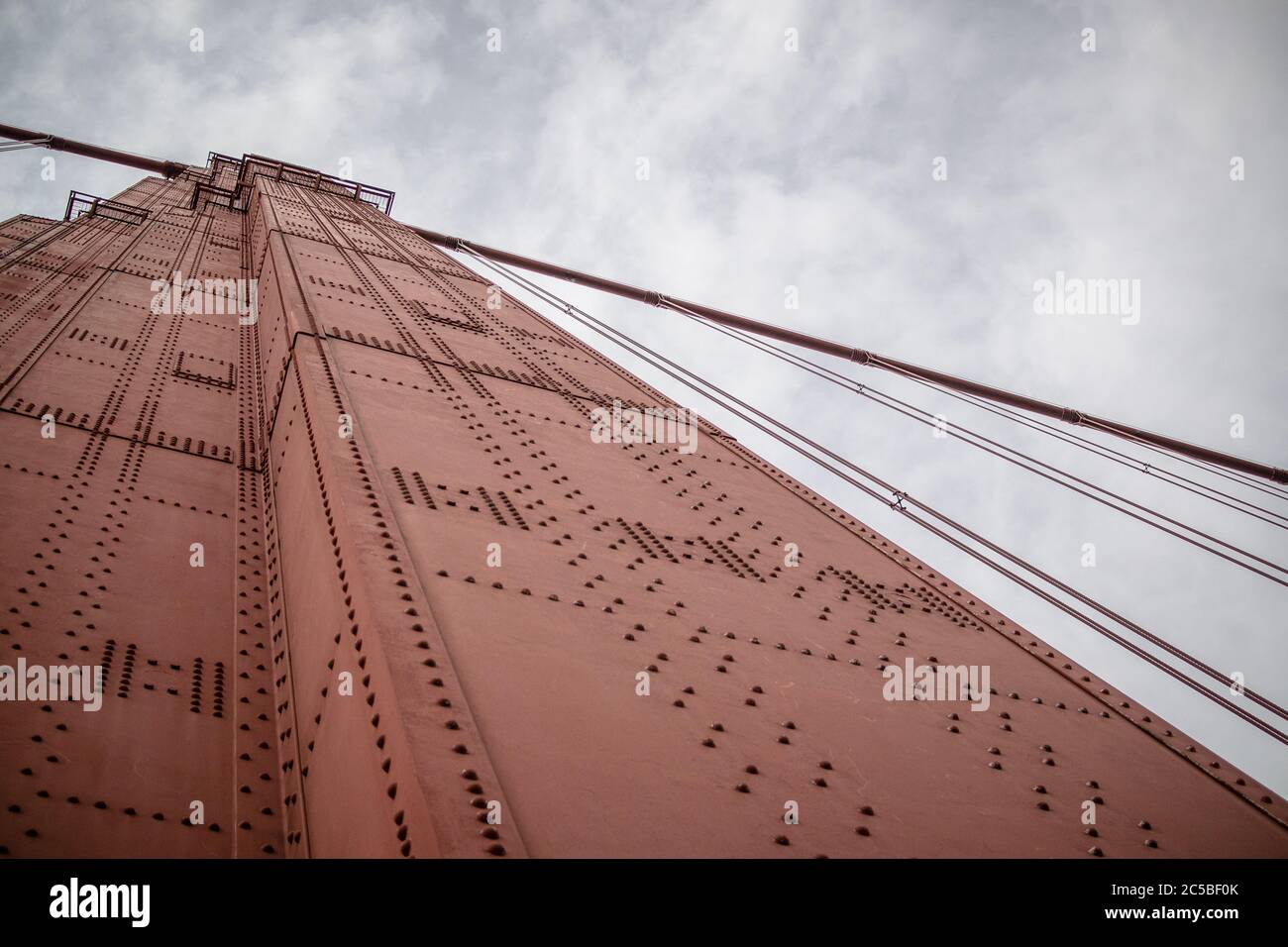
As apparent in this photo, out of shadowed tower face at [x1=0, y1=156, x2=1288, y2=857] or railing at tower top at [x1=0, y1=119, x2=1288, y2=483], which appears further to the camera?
railing at tower top at [x1=0, y1=119, x2=1288, y2=483]

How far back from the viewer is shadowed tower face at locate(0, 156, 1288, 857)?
263cm

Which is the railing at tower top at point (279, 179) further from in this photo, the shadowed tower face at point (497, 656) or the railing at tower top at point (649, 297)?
the shadowed tower face at point (497, 656)

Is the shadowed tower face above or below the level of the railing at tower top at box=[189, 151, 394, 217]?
below

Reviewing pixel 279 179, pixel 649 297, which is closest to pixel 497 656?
pixel 649 297

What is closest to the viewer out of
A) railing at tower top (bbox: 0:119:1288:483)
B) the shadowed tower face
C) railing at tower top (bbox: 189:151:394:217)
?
the shadowed tower face

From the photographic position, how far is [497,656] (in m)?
2.98

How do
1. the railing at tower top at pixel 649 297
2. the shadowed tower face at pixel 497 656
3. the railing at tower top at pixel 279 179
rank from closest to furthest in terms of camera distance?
1. the shadowed tower face at pixel 497 656
2. the railing at tower top at pixel 649 297
3. the railing at tower top at pixel 279 179

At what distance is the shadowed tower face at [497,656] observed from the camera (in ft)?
8.62

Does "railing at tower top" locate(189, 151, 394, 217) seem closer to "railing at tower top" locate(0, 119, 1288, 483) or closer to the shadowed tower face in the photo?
"railing at tower top" locate(0, 119, 1288, 483)

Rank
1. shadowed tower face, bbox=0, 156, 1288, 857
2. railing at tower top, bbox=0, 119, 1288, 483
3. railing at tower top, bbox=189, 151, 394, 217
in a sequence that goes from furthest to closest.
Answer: railing at tower top, bbox=189, 151, 394, 217 < railing at tower top, bbox=0, 119, 1288, 483 < shadowed tower face, bbox=0, 156, 1288, 857

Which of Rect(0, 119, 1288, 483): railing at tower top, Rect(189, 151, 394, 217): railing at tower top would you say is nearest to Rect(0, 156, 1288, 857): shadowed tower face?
Rect(0, 119, 1288, 483): railing at tower top

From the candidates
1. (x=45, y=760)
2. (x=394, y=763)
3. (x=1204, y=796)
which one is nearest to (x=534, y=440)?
(x=45, y=760)

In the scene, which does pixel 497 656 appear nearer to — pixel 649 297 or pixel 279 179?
pixel 649 297

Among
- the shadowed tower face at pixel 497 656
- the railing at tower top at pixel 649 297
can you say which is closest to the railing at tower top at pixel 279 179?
the railing at tower top at pixel 649 297
